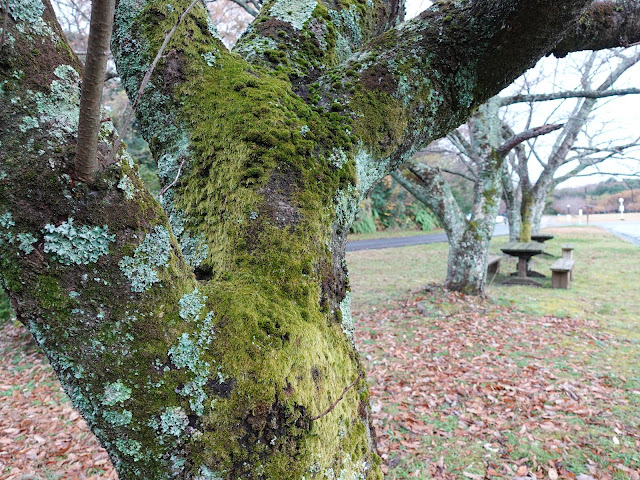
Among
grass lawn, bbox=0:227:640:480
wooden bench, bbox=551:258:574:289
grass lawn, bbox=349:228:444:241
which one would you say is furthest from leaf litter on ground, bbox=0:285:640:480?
grass lawn, bbox=349:228:444:241

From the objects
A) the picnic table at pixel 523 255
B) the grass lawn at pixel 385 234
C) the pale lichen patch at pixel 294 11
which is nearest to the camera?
the pale lichen patch at pixel 294 11

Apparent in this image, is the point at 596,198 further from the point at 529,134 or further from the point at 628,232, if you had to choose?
the point at 529,134

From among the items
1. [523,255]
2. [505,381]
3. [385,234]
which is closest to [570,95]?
[505,381]

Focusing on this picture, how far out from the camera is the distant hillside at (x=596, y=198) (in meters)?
46.9

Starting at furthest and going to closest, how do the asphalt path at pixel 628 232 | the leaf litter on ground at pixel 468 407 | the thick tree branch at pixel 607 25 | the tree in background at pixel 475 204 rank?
the asphalt path at pixel 628 232, the tree in background at pixel 475 204, the leaf litter on ground at pixel 468 407, the thick tree branch at pixel 607 25

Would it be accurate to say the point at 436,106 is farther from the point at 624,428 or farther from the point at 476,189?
the point at 476,189

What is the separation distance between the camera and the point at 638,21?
224 centimetres

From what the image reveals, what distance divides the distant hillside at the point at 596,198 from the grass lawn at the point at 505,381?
45.8 metres

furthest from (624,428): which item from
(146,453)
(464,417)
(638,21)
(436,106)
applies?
(146,453)

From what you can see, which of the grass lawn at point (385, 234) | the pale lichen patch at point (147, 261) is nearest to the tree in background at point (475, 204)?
the pale lichen patch at point (147, 261)

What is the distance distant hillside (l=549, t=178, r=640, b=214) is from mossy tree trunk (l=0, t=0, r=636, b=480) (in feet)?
170

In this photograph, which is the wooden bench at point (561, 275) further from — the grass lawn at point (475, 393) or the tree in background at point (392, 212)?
the tree in background at point (392, 212)

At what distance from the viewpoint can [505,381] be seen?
15.3 feet

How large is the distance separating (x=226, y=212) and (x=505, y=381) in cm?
439
